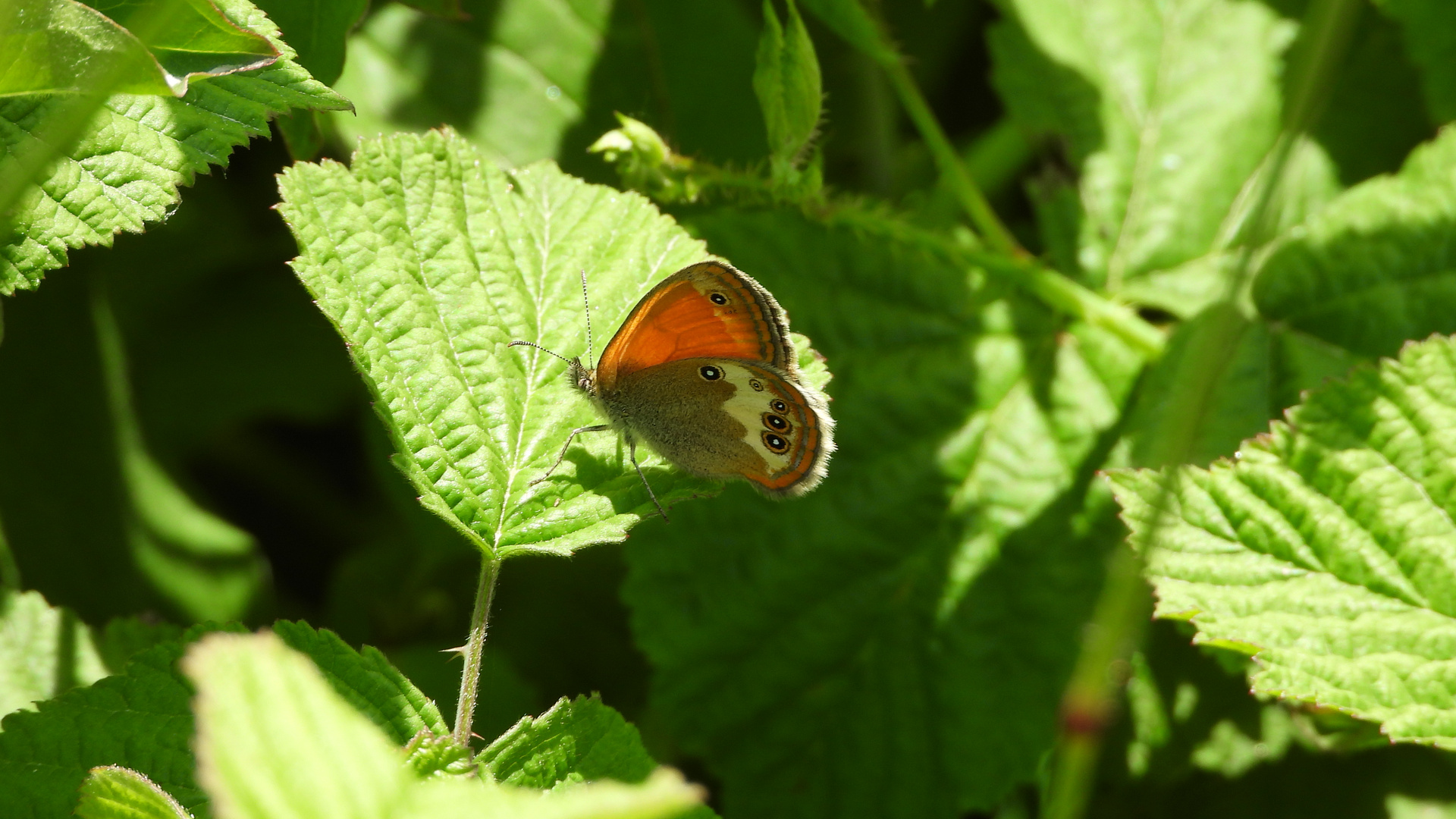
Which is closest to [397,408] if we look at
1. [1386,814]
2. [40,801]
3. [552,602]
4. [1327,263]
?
[40,801]

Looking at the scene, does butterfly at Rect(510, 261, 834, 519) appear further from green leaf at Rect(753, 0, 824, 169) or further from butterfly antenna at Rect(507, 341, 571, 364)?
green leaf at Rect(753, 0, 824, 169)

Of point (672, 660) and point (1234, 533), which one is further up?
point (1234, 533)

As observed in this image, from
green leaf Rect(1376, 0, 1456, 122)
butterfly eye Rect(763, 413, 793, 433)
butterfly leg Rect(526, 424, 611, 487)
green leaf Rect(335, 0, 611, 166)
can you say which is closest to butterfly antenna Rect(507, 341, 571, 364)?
butterfly leg Rect(526, 424, 611, 487)

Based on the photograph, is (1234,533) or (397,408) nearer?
(397,408)

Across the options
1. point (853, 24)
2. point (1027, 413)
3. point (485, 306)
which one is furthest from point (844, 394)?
point (485, 306)

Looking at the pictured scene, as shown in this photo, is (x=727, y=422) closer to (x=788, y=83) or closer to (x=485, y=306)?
(x=485, y=306)

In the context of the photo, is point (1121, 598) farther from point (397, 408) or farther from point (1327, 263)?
point (1327, 263)
